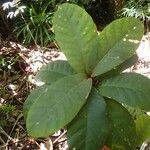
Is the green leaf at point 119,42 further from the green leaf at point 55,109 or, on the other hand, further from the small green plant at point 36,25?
the small green plant at point 36,25

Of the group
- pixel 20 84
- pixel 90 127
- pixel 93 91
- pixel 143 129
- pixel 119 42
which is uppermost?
pixel 119 42

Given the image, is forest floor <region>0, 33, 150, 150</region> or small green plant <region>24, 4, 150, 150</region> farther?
forest floor <region>0, 33, 150, 150</region>

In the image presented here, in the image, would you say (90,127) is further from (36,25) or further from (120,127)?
(36,25)

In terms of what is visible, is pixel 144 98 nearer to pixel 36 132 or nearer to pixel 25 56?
pixel 36 132

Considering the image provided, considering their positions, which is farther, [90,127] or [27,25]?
[27,25]

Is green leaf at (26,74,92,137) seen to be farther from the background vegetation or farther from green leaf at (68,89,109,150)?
the background vegetation

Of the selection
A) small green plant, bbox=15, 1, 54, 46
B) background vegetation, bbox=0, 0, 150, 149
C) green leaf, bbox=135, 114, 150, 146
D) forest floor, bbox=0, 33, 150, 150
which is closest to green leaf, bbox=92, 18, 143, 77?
green leaf, bbox=135, 114, 150, 146

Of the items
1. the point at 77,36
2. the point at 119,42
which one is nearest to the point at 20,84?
the point at 77,36
